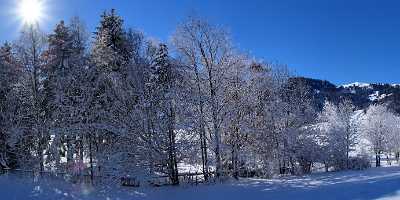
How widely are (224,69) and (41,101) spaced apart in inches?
531

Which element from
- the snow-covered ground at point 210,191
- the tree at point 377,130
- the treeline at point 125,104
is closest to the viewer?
the snow-covered ground at point 210,191

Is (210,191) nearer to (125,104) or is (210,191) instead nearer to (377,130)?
(125,104)

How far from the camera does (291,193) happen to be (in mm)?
27141

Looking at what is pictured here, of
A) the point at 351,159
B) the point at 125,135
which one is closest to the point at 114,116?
the point at 125,135

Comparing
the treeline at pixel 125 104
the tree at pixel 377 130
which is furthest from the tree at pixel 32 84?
the tree at pixel 377 130

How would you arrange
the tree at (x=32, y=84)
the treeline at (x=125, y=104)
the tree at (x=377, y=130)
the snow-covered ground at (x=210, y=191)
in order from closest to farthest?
the snow-covered ground at (x=210, y=191), the treeline at (x=125, y=104), the tree at (x=32, y=84), the tree at (x=377, y=130)

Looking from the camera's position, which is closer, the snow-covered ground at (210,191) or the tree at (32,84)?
the snow-covered ground at (210,191)

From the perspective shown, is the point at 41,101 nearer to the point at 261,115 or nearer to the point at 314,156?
the point at 261,115

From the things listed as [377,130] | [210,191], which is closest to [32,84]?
[210,191]

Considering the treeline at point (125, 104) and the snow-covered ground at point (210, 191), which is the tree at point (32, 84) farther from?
the snow-covered ground at point (210, 191)

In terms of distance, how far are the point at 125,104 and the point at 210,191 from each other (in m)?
8.25

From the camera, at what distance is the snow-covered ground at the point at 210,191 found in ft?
80.6

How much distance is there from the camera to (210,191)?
28.8 meters

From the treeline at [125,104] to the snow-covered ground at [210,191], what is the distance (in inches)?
103
